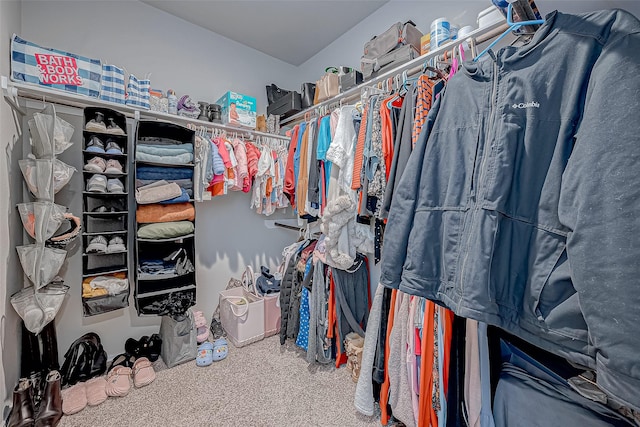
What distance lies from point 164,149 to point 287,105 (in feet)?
3.89

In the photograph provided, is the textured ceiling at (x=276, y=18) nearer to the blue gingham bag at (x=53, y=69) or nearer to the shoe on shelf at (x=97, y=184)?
the blue gingham bag at (x=53, y=69)

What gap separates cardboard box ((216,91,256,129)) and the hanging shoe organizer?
3.66ft

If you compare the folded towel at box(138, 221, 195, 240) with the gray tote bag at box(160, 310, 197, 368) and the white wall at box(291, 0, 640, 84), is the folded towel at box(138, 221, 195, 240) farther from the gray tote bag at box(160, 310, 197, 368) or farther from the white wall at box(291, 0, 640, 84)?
the white wall at box(291, 0, 640, 84)

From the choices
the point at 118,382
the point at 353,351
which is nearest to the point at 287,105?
the point at 353,351

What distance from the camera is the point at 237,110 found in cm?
236

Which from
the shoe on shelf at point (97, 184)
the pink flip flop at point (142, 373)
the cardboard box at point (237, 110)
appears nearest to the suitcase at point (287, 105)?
the cardboard box at point (237, 110)

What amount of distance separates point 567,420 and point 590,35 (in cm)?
113

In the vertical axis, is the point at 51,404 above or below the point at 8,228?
below

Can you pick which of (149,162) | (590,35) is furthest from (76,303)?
(590,35)

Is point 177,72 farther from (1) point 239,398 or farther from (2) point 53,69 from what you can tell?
(1) point 239,398

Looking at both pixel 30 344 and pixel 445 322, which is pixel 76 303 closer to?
pixel 30 344

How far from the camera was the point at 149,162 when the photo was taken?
6.05 feet

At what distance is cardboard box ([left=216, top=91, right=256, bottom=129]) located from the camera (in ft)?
7.63

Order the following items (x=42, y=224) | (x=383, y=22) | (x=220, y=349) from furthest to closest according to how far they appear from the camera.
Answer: (x=383, y=22), (x=220, y=349), (x=42, y=224)
